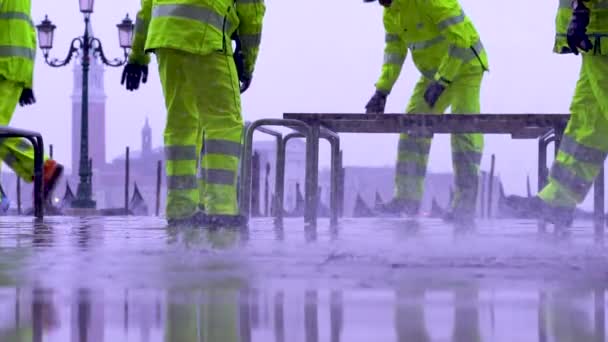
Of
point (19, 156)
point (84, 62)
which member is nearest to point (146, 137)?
point (84, 62)

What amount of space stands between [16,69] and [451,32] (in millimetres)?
2898

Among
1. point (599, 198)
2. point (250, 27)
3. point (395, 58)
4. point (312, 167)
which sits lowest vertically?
point (599, 198)

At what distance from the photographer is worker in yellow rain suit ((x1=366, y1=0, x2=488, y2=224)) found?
7.96 m

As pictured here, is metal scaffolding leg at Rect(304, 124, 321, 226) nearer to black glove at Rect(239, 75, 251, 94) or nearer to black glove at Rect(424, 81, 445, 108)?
black glove at Rect(239, 75, 251, 94)

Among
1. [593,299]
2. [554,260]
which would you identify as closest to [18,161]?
[554,260]

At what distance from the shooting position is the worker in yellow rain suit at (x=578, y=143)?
20.0 feet

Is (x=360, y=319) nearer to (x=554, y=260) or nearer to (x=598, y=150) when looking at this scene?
(x=554, y=260)

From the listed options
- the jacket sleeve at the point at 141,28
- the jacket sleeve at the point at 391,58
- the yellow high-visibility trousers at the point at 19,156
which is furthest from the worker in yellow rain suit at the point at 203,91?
the yellow high-visibility trousers at the point at 19,156

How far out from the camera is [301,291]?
3008 millimetres

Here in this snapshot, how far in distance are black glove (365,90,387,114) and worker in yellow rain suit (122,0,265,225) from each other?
2.52 m

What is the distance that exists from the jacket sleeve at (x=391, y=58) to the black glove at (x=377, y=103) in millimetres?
31

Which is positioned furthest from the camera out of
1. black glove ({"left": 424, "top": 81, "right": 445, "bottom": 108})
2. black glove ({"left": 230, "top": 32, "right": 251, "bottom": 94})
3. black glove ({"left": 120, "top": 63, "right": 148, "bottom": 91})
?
black glove ({"left": 424, "top": 81, "right": 445, "bottom": 108})

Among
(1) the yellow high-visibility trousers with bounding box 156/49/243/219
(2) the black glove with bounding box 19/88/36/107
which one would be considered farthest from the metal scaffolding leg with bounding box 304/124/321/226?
(2) the black glove with bounding box 19/88/36/107

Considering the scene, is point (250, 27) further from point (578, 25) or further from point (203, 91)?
point (578, 25)
